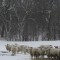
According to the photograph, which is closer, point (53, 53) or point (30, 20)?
point (53, 53)

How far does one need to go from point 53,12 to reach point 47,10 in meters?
1.20

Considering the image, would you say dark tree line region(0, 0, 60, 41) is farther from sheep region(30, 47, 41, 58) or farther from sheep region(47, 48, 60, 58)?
sheep region(47, 48, 60, 58)

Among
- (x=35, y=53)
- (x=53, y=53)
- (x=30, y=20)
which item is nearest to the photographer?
(x=53, y=53)

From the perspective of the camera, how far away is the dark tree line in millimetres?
62219

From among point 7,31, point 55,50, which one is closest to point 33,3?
point 7,31

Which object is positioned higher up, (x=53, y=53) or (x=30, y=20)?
(x=30, y=20)

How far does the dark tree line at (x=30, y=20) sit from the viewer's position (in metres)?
62.2

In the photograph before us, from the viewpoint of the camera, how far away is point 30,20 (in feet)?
207

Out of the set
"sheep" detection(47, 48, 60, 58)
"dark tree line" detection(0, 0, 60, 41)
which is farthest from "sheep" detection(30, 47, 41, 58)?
"dark tree line" detection(0, 0, 60, 41)

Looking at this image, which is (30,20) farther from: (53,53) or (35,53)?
(53,53)

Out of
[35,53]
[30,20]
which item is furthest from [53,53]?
[30,20]

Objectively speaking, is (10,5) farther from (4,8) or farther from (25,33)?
(25,33)

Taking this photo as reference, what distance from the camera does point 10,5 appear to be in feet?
211

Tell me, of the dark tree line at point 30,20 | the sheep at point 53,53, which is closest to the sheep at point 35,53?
the sheep at point 53,53
